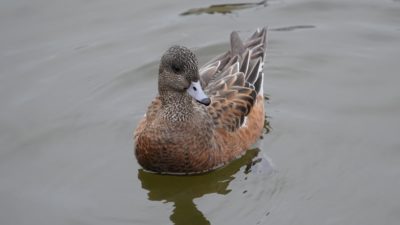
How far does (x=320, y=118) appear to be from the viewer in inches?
371

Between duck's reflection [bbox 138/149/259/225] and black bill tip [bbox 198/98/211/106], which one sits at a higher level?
black bill tip [bbox 198/98/211/106]

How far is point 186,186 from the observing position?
841cm

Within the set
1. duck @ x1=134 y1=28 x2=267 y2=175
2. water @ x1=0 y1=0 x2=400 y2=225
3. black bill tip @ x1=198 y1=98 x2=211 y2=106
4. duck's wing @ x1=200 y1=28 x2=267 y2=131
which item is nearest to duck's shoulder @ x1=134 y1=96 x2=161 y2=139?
duck @ x1=134 y1=28 x2=267 y2=175

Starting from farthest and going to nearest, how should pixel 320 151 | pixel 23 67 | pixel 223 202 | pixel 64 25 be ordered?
1. pixel 64 25
2. pixel 23 67
3. pixel 320 151
4. pixel 223 202

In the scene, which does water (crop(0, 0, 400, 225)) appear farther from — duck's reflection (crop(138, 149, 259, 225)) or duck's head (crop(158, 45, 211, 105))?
duck's head (crop(158, 45, 211, 105))

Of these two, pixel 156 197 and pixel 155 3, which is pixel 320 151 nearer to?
pixel 156 197

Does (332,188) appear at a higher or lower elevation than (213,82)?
lower

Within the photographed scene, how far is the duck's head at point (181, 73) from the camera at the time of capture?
798 cm

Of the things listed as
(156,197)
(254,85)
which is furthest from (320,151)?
(156,197)

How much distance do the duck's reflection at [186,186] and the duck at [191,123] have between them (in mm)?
76

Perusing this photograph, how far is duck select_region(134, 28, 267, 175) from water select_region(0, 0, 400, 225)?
0.20 metres

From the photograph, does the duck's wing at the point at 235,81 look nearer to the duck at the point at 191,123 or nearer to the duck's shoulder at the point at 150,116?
the duck at the point at 191,123

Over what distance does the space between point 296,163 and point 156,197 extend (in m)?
1.58

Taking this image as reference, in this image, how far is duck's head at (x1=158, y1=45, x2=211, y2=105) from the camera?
798 centimetres
